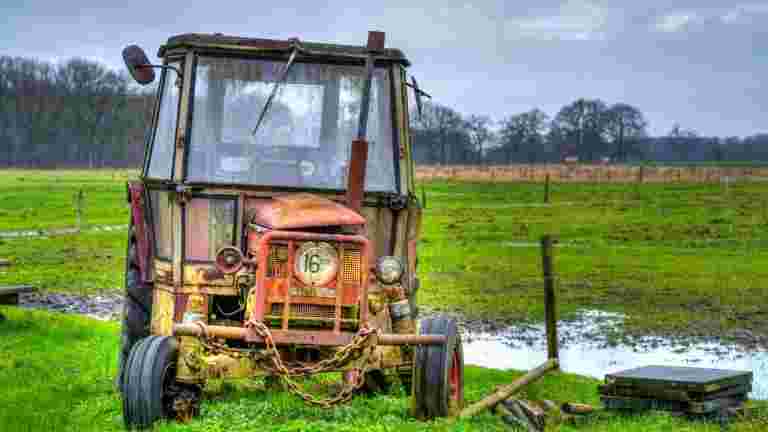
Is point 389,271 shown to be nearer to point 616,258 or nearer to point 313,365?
point 313,365

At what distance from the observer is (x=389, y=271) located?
29.9ft

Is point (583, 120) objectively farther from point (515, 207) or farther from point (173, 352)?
point (173, 352)

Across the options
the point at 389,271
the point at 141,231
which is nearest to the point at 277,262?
the point at 389,271

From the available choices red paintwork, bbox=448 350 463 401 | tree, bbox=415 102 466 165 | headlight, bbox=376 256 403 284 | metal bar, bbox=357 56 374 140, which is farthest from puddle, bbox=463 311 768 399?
tree, bbox=415 102 466 165

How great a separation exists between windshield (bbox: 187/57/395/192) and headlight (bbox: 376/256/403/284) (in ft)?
3.25

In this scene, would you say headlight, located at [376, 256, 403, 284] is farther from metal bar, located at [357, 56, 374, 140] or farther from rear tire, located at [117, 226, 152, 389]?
rear tire, located at [117, 226, 152, 389]

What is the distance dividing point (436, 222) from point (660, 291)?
19.1 meters

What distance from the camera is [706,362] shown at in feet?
49.0

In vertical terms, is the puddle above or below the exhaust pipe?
below

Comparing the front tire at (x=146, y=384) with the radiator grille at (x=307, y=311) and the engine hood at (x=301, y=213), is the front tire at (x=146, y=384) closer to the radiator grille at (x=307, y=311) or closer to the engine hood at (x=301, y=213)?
the radiator grille at (x=307, y=311)

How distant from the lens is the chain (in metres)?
8.53

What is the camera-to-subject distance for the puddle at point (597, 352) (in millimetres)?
14641

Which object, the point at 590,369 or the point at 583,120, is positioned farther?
the point at 583,120

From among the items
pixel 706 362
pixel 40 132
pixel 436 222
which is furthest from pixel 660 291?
pixel 40 132
